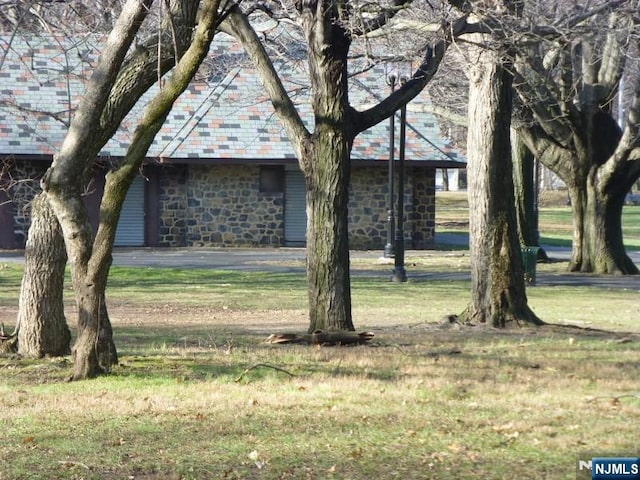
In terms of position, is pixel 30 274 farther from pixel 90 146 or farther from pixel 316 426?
pixel 316 426

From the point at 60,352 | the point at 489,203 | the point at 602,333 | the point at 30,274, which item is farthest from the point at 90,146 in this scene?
the point at 602,333

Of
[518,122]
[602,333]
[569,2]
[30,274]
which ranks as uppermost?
[569,2]

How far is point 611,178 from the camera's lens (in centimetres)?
2877

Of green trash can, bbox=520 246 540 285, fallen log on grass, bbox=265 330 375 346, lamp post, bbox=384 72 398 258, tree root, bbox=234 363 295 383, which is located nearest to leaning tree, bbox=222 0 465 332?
fallen log on grass, bbox=265 330 375 346

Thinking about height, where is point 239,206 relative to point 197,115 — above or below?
below

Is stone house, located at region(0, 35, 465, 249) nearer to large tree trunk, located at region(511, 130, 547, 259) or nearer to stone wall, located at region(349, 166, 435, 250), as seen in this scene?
stone wall, located at region(349, 166, 435, 250)

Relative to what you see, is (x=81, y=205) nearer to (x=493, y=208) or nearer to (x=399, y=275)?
(x=493, y=208)

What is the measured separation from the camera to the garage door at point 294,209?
36781 mm

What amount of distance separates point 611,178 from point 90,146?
21.4 meters

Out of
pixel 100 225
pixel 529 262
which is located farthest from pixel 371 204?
pixel 100 225

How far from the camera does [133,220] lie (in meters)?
36.5

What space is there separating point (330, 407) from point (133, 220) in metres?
28.8

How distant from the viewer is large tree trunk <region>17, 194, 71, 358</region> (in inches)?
427

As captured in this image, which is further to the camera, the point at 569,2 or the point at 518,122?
the point at 518,122
